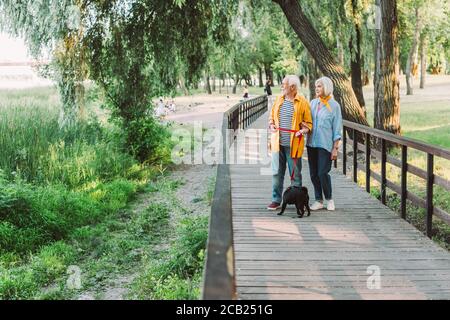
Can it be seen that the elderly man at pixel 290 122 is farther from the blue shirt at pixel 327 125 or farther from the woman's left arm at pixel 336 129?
the woman's left arm at pixel 336 129

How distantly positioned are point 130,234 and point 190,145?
11.3m

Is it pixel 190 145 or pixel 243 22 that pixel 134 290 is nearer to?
pixel 243 22

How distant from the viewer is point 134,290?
7285 millimetres

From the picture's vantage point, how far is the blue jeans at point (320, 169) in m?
7.61

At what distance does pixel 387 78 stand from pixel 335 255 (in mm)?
8194

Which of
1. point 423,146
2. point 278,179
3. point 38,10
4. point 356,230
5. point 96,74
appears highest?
point 38,10

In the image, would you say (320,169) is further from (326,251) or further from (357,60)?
(357,60)

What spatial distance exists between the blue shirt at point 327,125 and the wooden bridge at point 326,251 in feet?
2.74

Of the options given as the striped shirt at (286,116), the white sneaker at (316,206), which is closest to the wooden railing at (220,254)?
the striped shirt at (286,116)

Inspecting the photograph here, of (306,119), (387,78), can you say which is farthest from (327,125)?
(387,78)

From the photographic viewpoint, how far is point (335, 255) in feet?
19.3

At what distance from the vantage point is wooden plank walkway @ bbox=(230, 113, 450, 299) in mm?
4898
